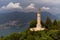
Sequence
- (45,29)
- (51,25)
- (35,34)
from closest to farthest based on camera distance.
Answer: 1. (35,34)
2. (45,29)
3. (51,25)

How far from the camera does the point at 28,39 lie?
1277cm

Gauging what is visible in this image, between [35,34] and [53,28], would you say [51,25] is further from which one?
[35,34]

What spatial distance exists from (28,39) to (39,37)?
0.75 meters

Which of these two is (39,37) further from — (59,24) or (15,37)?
(59,24)

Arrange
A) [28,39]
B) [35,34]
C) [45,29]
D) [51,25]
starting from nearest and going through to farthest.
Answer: [28,39], [35,34], [45,29], [51,25]

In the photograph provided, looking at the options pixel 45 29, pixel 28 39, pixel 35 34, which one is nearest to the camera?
pixel 28 39

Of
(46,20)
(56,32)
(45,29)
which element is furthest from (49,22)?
(56,32)

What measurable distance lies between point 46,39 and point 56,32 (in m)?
0.99

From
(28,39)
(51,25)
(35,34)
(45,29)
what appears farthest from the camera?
(51,25)

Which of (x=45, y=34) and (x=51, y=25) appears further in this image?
(x=51, y=25)

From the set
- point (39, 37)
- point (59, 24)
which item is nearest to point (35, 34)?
point (39, 37)

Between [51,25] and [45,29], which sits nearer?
[45,29]

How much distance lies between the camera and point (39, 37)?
13227 millimetres

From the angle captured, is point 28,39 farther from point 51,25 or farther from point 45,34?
point 51,25
